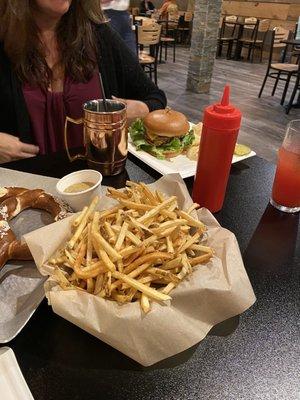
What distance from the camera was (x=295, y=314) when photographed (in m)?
0.78

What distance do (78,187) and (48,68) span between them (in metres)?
0.91

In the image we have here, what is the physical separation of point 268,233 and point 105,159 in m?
0.63

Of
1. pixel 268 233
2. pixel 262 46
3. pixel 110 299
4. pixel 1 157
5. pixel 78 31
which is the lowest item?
pixel 262 46

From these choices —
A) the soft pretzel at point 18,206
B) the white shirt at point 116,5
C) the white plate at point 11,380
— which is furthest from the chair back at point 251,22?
the white plate at point 11,380

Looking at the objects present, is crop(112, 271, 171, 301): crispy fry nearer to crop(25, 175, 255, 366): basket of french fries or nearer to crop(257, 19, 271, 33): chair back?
crop(25, 175, 255, 366): basket of french fries

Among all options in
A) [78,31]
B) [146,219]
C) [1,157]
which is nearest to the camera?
[146,219]

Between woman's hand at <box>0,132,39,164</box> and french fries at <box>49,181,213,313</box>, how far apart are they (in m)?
0.85

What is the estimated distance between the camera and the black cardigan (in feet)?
5.39

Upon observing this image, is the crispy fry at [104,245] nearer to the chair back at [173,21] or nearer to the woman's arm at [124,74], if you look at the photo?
the woman's arm at [124,74]

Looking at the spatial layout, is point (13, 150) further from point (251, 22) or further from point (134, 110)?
point (251, 22)

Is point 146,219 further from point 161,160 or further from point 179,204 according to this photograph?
point 161,160

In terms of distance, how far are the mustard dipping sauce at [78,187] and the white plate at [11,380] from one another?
529 millimetres

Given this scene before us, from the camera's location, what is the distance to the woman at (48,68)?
1.55 meters

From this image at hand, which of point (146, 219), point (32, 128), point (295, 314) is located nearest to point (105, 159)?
point (146, 219)
